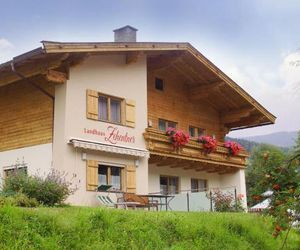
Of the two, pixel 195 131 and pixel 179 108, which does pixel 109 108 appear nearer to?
pixel 179 108

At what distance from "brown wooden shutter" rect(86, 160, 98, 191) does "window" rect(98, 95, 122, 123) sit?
69.6 inches

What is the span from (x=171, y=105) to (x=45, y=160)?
751 centimetres

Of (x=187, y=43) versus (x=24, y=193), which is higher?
(x=187, y=43)

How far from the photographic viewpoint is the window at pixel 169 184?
23180mm

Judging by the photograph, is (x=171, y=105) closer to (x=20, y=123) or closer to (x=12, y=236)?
(x=20, y=123)

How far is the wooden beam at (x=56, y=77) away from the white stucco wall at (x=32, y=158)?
212 centimetres

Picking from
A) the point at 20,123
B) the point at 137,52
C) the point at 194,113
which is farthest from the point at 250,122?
the point at 20,123

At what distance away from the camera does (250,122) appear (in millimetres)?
27172

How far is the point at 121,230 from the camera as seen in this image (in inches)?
435

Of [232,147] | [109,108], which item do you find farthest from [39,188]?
[232,147]

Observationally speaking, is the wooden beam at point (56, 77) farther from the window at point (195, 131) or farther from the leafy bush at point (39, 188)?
the window at point (195, 131)

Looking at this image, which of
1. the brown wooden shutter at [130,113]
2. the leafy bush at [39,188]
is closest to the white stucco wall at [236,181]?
the brown wooden shutter at [130,113]

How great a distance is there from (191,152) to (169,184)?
192 cm

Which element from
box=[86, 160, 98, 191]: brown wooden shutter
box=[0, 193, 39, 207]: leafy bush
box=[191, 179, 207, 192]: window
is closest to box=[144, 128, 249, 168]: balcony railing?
box=[191, 179, 207, 192]: window
